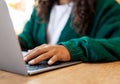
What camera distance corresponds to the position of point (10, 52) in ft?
2.01

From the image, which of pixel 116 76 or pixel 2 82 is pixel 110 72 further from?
pixel 2 82

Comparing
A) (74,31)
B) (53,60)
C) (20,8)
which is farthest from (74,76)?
(20,8)

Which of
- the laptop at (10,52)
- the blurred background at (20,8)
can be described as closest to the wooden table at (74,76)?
the laptop at (10,52)

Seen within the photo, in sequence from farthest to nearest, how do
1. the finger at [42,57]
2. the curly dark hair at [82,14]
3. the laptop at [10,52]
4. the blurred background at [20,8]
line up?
the blurred background at [20,8] < the curly dark hair at [82,14] < the finger at [42,57] < the laptop at [10,52]

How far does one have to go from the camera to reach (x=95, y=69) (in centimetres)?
68

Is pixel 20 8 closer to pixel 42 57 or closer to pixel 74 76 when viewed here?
pixel 42 57

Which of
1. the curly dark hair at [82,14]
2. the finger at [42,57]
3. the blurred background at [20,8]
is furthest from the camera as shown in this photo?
the blurred background at [20,8]

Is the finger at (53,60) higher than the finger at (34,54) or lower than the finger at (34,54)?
lower

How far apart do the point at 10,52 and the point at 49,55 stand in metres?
0.14

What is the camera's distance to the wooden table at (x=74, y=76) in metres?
0.58

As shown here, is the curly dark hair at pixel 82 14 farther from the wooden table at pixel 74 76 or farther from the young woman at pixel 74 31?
the wooden table at pixel 74 76

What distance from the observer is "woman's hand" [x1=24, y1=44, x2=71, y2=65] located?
2.30 feet

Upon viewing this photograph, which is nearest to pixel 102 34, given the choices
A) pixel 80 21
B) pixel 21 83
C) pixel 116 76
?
pixel 80 21

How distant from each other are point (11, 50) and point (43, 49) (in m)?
0.14
